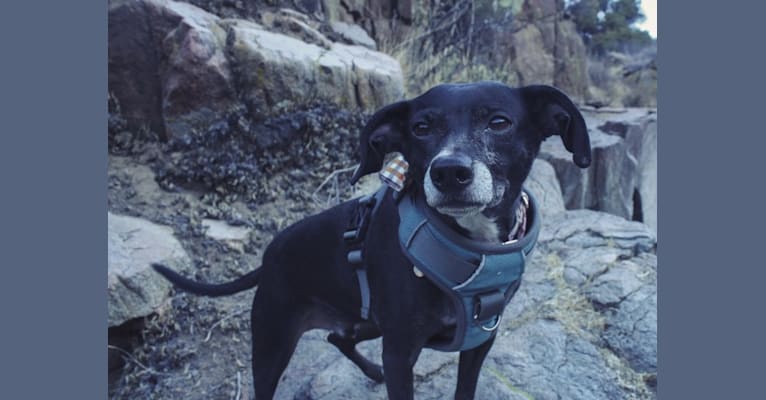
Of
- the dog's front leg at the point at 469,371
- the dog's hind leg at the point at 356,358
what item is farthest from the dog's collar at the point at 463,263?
the dog's hind leg at the point at 356,358

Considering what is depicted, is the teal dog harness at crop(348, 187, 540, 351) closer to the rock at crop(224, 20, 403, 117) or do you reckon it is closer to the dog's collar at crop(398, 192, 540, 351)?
the dog's collar at crop(398, 192, 540, 351)

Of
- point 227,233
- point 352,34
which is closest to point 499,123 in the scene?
point 227,233

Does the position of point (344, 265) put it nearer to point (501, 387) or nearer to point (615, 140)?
point (501, 387)

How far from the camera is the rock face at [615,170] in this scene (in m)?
5.70

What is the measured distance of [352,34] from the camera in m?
6.15

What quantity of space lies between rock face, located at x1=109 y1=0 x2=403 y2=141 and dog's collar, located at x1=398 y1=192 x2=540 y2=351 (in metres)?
2.84

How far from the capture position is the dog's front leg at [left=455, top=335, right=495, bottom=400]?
2209 mm

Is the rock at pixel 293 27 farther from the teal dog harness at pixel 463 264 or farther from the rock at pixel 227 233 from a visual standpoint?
the teal dog harness at pixel 463 264

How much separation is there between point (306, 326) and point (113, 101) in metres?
2.84

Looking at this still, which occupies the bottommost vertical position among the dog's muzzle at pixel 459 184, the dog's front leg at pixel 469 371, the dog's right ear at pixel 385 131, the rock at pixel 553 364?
the rock at pixel 553 364

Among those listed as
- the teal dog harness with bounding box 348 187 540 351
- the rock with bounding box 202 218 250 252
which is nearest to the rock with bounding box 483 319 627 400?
the teal dog harness with bounding box 348 187 540 351

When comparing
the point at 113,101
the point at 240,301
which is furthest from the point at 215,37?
the point at 240,301

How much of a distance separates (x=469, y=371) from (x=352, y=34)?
463 cm

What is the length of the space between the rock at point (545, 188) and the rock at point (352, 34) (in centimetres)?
214
